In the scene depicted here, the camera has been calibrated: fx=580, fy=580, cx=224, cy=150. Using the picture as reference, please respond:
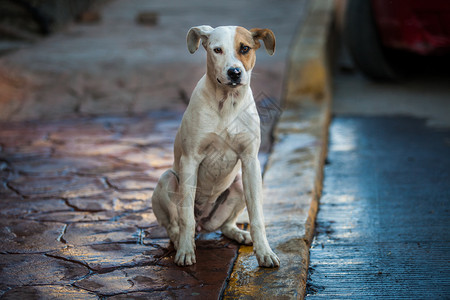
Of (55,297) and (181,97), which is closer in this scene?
(55,297)

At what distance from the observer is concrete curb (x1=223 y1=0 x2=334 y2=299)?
266cm

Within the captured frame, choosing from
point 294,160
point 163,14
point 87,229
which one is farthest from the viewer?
point 163,14

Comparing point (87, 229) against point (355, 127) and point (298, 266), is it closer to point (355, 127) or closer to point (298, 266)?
point (298, 266)

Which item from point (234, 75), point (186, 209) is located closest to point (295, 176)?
point (186, 209)

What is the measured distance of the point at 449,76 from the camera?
7.07m

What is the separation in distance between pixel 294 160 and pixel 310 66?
2.19 m

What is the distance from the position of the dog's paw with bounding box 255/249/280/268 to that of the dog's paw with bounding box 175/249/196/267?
325mm

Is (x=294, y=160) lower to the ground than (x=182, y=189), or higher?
lower

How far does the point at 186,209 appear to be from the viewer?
9.40 ft

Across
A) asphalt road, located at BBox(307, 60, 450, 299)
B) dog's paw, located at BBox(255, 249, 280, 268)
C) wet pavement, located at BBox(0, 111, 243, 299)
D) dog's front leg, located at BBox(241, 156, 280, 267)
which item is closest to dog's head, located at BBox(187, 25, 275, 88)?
dog's front leg, located at BBox(241, 156, 280, 267)

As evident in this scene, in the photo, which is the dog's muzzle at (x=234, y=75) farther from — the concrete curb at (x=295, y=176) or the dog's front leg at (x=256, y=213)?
the concrete curb at (x=295, y=176)

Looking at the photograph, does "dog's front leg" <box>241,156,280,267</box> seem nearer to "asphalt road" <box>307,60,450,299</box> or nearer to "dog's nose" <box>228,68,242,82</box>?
"asphalt road" <box>307,60,450,299</box>

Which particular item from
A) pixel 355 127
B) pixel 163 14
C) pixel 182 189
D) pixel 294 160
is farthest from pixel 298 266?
pixel 163 14

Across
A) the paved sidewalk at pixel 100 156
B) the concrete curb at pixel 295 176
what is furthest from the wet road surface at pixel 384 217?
the paved sidewalk at pixel 100 156
